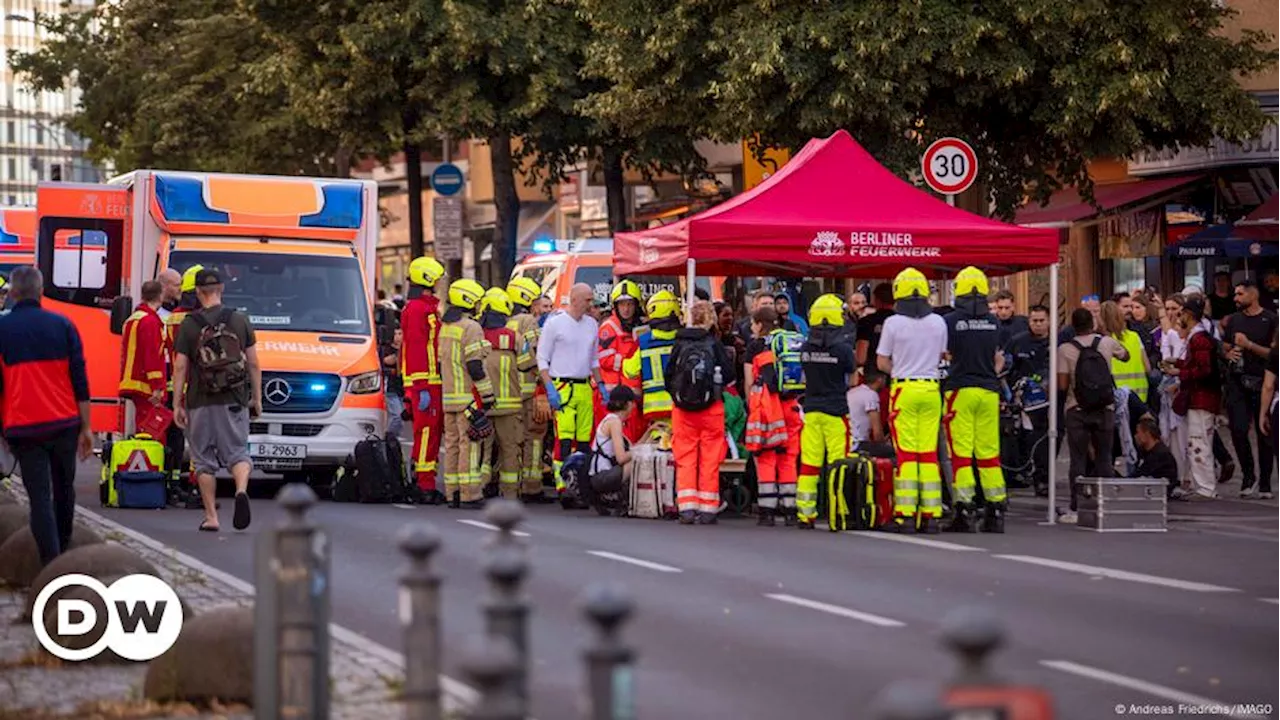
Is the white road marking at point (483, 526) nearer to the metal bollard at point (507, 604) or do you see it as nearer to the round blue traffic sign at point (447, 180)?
the metal bollard at point (507, 604)

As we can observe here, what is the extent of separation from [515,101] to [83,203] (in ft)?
56.4

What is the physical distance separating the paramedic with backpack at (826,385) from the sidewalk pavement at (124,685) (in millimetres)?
6622

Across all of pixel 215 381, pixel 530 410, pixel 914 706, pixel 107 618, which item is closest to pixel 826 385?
pixel 530 410

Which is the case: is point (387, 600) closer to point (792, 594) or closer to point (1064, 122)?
point (792, 594)

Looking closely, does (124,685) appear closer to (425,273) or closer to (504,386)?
(425,273)

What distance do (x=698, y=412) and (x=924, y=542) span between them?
7.99 ft

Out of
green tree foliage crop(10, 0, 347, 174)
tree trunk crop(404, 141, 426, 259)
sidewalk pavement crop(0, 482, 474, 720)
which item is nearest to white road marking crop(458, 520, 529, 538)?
sidewalk pavement crop(0, 482, 474, 720)

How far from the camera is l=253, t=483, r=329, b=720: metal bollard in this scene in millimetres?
8148

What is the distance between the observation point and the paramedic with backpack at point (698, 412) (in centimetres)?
1981

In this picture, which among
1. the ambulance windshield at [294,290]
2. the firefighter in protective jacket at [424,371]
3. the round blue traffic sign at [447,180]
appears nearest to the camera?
the firefighter in protective jacket at [424,371]

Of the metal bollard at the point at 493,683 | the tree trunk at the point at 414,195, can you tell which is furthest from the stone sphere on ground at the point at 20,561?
the tree trunk at the point at 414,195

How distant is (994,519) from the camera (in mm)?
19297

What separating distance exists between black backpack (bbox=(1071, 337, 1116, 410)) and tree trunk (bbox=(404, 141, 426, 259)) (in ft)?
84.1

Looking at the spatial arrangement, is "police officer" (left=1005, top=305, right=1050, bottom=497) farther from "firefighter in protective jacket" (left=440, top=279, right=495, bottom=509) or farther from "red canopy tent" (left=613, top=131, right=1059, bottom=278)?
"firefighter in protective jacket" (left=440, top=279, right=495, bottom=509)
